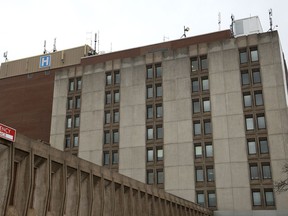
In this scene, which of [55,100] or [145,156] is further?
[55,100]

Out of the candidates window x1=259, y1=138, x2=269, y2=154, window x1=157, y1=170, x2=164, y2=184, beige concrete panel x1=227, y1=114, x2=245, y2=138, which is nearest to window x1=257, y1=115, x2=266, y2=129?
window x1=259, y1=138, x2=269, y2=154

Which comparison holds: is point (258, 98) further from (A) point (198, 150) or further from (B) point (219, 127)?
(A) point (198, 150)

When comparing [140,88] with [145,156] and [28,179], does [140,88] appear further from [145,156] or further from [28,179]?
→ [28,179]

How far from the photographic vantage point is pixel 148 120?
5884cm

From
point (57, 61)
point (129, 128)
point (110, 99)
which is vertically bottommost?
point (129, 128)

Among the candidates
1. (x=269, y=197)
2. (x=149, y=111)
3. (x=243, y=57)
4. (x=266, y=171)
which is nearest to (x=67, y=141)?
(x=149, y=111)

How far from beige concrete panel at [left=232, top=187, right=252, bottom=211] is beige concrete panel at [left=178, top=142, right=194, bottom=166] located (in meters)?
7.05

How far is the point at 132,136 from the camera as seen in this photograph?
194ft

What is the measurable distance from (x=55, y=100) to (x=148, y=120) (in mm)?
17558

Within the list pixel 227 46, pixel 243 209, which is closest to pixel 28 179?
pixel 243 209

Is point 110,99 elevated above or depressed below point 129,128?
above

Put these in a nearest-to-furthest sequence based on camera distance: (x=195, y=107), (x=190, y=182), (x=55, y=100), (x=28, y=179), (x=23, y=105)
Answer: (x=28, y=179)
(x=190, y=182)
(x=195, y=107)
(x=55, y=100)
(x=23, y=105)

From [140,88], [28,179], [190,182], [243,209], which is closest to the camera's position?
[28,179]

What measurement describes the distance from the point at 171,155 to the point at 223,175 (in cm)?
771
